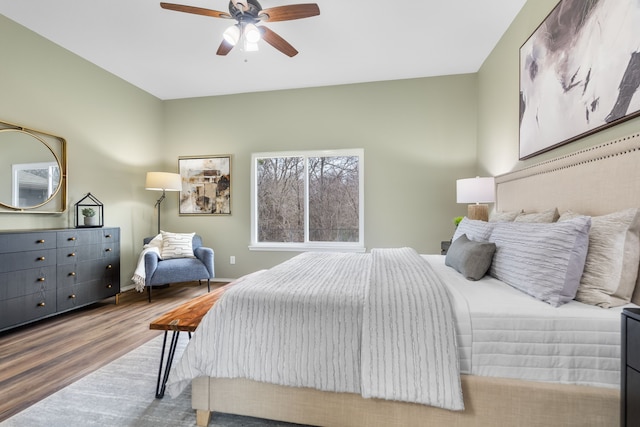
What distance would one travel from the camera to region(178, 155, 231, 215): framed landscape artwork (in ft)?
14.6

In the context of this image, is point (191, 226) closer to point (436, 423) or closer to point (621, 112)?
point (436, 423)

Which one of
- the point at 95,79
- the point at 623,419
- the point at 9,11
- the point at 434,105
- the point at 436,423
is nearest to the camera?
the point at 623,419

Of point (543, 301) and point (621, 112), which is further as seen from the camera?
point (621, 112)

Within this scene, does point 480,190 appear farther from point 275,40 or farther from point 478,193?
point 275,40

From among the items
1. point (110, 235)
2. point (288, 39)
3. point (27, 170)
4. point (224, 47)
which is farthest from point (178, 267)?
point (288, 39)

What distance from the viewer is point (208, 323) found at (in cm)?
134

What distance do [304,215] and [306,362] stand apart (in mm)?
3134

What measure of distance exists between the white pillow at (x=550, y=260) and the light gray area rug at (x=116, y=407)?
4.44 ft

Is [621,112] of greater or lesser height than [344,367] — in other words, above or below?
above

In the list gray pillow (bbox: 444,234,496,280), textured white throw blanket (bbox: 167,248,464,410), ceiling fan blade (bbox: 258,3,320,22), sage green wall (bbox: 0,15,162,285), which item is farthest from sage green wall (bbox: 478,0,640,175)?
sage green wall (bbox: 0,15,162,285)

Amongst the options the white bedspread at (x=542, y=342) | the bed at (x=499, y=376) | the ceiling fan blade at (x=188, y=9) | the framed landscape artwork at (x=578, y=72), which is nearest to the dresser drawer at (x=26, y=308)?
the bed at (x=499, y=376)

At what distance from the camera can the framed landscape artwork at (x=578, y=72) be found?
1477 mm

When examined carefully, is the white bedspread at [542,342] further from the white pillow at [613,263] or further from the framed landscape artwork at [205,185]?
the framed landscape artwork at [205,185]

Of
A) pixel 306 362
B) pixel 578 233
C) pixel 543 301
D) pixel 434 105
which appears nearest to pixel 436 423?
pixel 306 362
